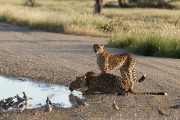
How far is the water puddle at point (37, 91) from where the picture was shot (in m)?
12.7

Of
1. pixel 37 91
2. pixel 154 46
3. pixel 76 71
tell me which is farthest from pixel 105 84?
pixel 154 46

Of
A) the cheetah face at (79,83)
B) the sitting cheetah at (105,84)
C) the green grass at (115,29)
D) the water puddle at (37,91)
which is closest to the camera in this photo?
the water puddle at (37,91)

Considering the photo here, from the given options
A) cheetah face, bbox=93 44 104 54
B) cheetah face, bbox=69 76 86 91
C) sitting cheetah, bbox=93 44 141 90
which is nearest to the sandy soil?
cheetah face, bbox=69 76 86 91

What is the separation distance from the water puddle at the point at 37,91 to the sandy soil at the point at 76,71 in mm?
486

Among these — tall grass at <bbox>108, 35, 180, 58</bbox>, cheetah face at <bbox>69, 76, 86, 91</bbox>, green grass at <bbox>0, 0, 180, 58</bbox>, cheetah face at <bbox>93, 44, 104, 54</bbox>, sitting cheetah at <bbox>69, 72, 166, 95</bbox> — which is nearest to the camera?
sitting cheetah at <bbox>69, 72, 166, 95</bbox>

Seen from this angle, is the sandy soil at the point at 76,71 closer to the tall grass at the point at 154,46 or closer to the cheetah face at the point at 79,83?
the cheetah face at the point at 79,83

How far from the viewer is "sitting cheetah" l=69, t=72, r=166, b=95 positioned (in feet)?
43.5

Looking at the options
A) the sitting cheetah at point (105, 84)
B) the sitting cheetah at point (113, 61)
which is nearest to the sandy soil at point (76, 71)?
the sitting cheetah at point (105, 84)

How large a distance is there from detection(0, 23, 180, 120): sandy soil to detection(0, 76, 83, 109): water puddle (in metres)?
0.49

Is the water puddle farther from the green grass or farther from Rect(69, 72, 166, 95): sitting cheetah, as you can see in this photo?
the green grass

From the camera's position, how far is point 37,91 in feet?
46.2

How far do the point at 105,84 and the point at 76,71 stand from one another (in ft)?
11.8

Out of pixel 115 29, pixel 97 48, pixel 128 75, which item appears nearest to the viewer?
pixel 97 48

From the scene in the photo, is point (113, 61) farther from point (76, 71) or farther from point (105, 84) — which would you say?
point (76, 71)
